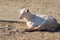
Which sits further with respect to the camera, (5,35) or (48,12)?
(48,12)

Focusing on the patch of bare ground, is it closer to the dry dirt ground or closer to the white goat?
the dry dirt ground

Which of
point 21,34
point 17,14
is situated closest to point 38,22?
point 21,34

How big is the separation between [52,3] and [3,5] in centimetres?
179

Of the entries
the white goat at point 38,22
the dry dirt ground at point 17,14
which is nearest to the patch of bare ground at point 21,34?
the dry dirt ground at point 17,14

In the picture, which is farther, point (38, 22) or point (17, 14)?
point (17, 14)

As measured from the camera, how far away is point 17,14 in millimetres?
9234

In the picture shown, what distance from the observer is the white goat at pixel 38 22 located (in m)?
7.55

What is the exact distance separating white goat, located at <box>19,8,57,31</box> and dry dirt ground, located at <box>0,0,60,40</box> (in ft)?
0.55

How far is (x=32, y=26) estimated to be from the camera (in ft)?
24.8

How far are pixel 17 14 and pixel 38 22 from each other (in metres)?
1.76

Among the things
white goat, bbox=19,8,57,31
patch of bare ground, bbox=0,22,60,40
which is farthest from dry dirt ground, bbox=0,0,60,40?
white goat, bbox=19,8,57,31

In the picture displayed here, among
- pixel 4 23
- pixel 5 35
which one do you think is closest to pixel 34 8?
pixel 4 23

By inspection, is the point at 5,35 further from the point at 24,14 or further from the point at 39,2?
the point at 39,2

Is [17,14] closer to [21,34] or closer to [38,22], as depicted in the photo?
[38,22]
